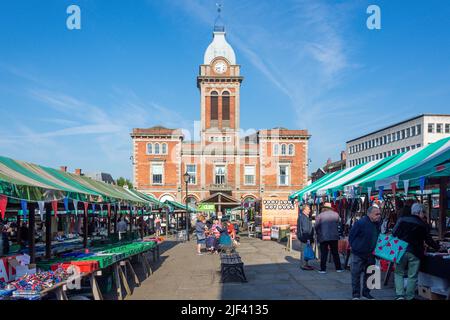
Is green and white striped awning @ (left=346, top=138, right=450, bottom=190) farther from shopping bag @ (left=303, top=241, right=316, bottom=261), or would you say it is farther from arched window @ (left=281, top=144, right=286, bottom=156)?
arched window @ (left=281, top=144, right=286, bottom=156)

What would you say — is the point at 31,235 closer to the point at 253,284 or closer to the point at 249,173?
the point at 253,284

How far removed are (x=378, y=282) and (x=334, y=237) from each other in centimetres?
225

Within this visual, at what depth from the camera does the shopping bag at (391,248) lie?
7.74m

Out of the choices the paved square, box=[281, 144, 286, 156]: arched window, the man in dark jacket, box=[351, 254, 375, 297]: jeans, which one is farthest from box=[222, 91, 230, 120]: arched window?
box=[351, 254, 375, 297]: jeans

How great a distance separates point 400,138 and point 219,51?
33.4 metres

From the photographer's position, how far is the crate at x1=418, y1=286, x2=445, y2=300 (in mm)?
7383

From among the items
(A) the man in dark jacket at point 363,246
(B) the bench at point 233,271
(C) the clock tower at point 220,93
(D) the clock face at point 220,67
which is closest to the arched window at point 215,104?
(C) the clock tower at point 220,93

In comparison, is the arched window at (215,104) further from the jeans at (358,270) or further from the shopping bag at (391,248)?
the jeans at (358,270)

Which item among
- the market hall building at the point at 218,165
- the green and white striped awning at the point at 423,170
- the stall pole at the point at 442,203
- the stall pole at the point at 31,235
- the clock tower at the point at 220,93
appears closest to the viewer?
the green and white striped awning at the point at 423,170

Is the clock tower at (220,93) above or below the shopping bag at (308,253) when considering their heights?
above

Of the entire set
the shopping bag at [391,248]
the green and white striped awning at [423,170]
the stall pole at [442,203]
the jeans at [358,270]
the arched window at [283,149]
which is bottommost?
the jeans at [358,270]

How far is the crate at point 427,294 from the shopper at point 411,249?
0.75 feet

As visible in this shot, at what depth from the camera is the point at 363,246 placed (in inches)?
309
